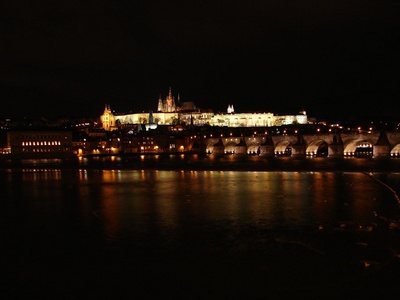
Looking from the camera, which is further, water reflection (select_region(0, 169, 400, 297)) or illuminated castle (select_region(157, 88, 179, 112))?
illuminated castle (select_region(157, 88, 179, 112))

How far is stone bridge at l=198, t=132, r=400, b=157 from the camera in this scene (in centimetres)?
4962

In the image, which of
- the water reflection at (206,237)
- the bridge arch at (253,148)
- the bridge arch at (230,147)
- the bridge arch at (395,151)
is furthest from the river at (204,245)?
the bridge arch at (230,147)

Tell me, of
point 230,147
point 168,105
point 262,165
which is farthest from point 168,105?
point 262,165

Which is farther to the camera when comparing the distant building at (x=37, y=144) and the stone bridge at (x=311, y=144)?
the distant building at (x=37, y=144)

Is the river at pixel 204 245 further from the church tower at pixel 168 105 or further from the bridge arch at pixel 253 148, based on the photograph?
the church tower at pixel 168 105

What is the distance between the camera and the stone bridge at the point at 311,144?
49.6m

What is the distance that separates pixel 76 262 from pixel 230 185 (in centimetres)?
1373

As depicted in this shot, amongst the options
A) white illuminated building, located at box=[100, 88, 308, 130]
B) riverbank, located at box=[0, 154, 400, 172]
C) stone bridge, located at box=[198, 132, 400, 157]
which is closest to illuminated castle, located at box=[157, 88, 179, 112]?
white illuminated building, located at box=[100, 88, 308, 130]

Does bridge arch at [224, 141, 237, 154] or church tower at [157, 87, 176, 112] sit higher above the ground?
church tower at [157, 87, 176, 112]

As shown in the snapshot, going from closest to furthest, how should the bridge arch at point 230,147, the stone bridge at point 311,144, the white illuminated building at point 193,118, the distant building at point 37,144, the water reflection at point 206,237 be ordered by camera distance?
the water reflection at point 206,237 → the stone bridge at point 311,144 → the distant building at point 37,144 → the bridge arch at point 230,147 → the white illuminated building at point 193,118

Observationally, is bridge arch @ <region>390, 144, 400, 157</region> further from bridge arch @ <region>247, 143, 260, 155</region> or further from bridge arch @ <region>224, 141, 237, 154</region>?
bridge arch @ <region>224, 141, 237, 154</region>

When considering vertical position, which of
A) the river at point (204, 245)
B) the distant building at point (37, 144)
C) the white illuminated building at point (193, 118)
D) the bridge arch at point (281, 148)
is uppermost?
the white illuminated building at point (193, 118)

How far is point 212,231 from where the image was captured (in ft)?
38.6

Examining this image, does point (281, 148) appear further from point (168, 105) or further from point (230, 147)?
point (168, 105)
